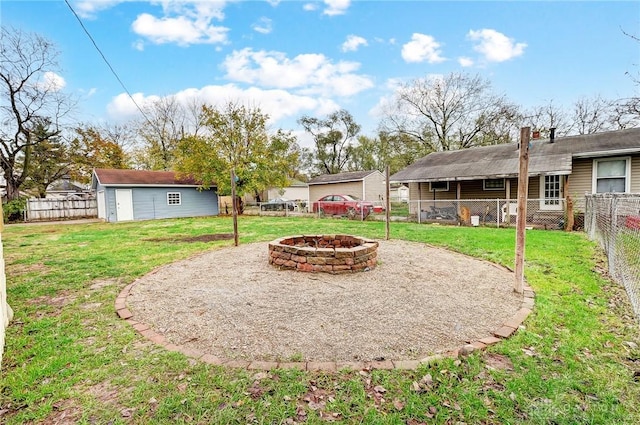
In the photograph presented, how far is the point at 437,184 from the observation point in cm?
1515

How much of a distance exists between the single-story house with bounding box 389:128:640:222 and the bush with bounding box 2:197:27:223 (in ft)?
70.0

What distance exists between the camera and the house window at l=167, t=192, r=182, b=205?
1950cm

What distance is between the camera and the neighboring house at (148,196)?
1745 cm

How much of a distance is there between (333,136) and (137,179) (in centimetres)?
2142

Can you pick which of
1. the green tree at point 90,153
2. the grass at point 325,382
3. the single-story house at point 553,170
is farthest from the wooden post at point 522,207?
the green tree at point 90,153

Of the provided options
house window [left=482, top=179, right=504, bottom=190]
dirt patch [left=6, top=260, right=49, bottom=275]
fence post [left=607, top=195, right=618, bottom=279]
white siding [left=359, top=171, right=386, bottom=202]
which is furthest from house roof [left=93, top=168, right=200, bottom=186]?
fence post [left=607, top=195, right=618, bottom=279]

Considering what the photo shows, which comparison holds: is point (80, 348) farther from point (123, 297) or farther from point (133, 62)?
point (133, 62)

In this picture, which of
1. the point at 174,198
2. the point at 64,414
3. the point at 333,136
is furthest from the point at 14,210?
the point at 333,136

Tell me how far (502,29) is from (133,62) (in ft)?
48.1

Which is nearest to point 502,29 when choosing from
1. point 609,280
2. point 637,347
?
point 609,280

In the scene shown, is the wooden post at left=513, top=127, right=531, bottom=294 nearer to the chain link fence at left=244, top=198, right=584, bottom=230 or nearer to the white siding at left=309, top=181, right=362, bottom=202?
the chain link fence at left=244, top=198, right=584, bottom=230

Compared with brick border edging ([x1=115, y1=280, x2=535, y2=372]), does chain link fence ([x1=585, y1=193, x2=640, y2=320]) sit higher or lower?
higher

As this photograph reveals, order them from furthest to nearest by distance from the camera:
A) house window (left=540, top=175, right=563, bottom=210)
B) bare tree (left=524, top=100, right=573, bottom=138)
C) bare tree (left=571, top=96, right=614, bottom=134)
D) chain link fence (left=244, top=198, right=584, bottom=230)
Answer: bare tree (left=524, top=100, right=573, bottom=138)
bare tree (left=571, top=96, right=614, bottom=134)
house window (left=540, top=175, right=563, bottom=210)
chain link fence (left=244, top=198, right=584, bottom=230)

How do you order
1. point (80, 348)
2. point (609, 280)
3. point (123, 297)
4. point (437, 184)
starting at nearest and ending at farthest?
point (80, 348)
point (123, 297)
point (609, 280)
point (437, 184)
